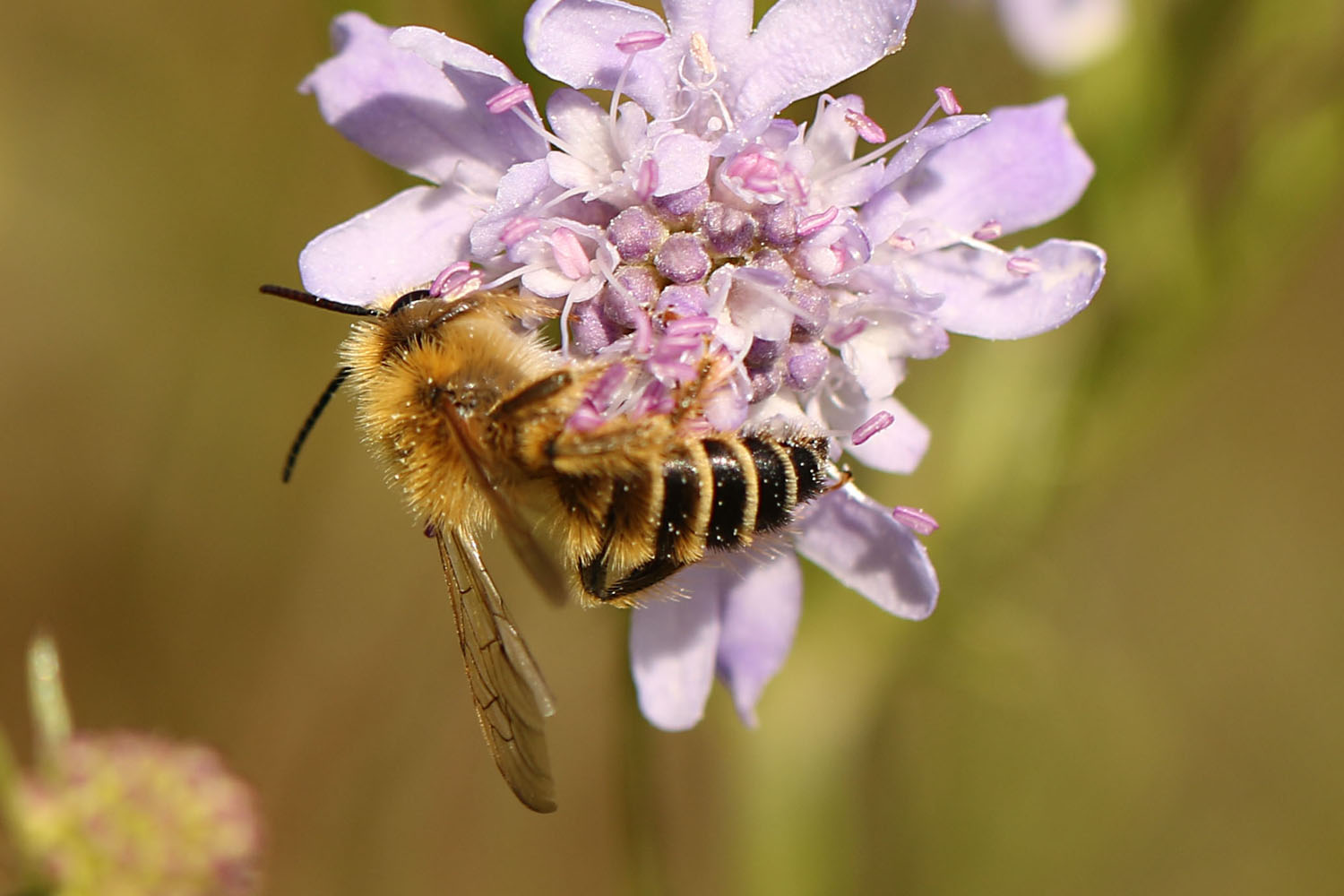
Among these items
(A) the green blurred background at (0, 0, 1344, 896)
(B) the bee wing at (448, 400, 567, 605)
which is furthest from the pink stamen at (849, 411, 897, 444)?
(A) the green blurred background at (0, 0, 1344, 896)

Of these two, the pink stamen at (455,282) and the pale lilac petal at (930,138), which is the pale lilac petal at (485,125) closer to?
the pink stamen at (455,282)

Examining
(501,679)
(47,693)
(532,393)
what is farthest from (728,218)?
(47,693)

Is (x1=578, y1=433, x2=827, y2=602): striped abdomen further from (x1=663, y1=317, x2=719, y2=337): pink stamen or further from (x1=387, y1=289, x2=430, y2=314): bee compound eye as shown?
A: (x1=387, y1=289, x2=430, y2=314): bee compound eye

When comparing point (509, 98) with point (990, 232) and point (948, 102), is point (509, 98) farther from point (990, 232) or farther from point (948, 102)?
point (990, 232)

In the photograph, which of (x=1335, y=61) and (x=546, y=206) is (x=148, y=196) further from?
(x=1335, y=61)

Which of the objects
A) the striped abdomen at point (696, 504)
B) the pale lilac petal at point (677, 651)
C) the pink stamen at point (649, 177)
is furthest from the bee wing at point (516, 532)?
the pale lilac petal at point (677, 651)
